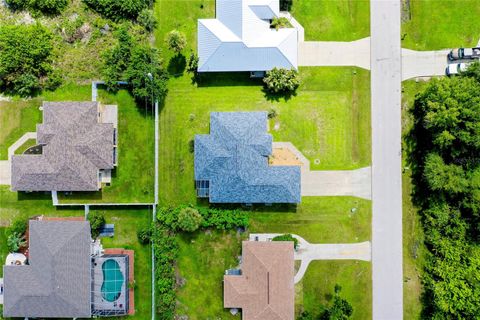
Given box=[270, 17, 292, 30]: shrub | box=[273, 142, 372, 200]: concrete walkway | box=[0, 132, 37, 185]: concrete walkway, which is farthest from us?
box=[0, 132, 37, 185]: concrete walkway

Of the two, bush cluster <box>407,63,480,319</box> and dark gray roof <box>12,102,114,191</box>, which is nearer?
bush cluster <box>407,63,480,319</box>

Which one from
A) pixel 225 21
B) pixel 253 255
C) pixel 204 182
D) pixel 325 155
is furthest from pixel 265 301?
pixel 225 21

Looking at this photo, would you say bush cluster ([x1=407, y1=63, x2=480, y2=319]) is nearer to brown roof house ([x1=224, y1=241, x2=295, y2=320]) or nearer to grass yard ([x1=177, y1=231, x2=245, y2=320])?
brown roof house ([x1=224, y1=241, x2=295, y2=320])

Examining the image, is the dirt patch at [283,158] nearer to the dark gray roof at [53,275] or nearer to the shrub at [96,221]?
the shrub at [96,221]

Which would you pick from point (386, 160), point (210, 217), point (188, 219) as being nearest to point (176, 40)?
point (188, 219)

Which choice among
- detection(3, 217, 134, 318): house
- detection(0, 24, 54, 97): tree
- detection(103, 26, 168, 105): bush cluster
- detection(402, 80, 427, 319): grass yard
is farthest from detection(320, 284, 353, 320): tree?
detection(0, 24, 54, 97): tree

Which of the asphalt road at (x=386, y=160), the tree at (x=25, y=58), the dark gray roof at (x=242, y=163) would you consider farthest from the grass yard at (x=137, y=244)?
the asphalt road at (x=386, y=160)

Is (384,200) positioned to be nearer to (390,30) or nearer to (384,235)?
(384,235)
